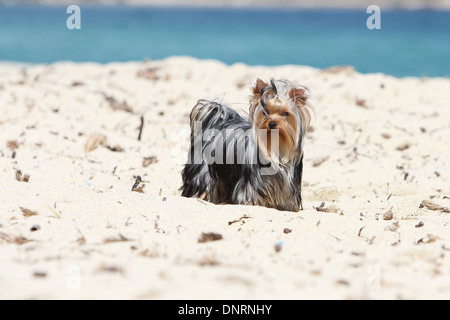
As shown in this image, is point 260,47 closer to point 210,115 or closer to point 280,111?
point 210,115

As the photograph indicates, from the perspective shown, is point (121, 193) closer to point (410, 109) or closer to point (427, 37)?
point (410, 109)

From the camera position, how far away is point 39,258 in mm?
3326

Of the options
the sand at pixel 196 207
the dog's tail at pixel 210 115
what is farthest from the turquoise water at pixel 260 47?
the dog's tail at pixel 210 115

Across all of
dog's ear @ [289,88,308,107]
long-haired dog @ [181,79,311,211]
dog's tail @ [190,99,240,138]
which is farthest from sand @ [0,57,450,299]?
dog's ear @ [289,88,308,107]

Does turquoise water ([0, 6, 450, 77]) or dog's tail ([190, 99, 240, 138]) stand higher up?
turquoise water ([0, 6, 450, 77])

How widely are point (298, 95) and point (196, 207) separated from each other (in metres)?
1.24

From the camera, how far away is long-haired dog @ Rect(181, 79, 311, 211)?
494cm

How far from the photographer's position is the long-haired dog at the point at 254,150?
4.94 m

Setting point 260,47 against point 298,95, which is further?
point 260,47

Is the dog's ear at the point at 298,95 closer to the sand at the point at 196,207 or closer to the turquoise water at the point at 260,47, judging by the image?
the sand at the point at 196,207

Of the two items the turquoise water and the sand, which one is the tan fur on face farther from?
the turquoise water

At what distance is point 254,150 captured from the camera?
516 cm

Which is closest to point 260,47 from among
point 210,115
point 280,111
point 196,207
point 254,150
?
point 210,115
